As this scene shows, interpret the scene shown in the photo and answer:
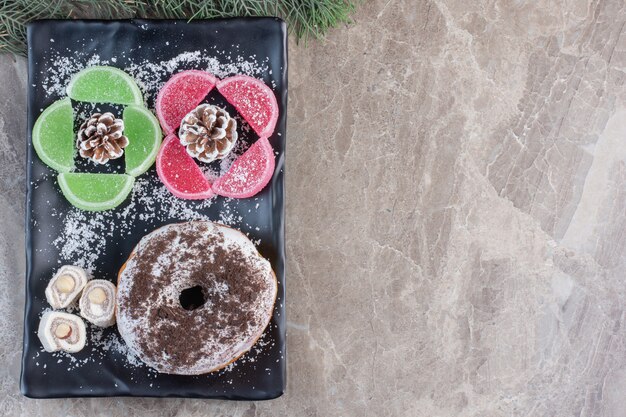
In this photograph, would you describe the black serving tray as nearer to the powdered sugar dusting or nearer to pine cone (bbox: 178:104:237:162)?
the powdered sugar dusting

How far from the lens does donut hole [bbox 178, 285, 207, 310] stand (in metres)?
2.11

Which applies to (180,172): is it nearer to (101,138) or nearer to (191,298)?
(101,138)

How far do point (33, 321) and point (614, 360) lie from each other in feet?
6.94

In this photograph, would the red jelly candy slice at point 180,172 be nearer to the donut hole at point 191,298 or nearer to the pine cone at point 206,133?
the pine cone at point 206,133

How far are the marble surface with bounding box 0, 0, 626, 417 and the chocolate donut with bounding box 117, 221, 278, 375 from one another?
316mm

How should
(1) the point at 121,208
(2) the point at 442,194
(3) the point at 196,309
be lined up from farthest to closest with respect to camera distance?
(2) the point at 442,194 < (1) the point at 121,208 < (3) the point at 196,309

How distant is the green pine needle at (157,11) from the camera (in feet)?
6.92

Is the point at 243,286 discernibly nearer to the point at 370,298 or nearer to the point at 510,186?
the point at 370,298

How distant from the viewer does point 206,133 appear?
200 centimetres

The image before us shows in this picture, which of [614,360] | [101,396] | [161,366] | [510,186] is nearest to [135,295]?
[161,366]

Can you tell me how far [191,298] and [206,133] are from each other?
0.58m

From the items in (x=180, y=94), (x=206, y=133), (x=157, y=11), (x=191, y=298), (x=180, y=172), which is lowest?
(x=191, y=298)

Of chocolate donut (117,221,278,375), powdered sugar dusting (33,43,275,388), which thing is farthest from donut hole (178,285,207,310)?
powdered sugar dusting (33,43,275,388)

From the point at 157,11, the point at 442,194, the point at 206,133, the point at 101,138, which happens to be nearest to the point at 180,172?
the point at 206,133
